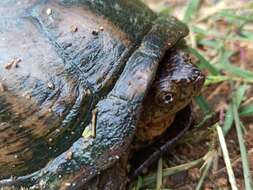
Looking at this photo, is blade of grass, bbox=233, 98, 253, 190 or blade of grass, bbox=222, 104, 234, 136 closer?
blade of grass, bbox=233, 98, 253, 190

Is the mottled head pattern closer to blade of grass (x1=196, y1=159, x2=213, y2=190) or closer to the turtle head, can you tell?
the turtle head

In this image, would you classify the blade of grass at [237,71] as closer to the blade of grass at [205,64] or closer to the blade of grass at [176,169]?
the blade of grass at [205,64]

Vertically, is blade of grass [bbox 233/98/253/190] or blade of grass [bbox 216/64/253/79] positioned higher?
blade of grass [bbox 216/64/253/79]

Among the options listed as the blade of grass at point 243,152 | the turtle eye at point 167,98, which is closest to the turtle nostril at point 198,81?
the turtle eye at point 167,98

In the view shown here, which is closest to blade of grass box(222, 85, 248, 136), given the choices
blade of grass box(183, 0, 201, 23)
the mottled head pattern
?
the mottled head pattern

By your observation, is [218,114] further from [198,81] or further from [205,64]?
[198,81]

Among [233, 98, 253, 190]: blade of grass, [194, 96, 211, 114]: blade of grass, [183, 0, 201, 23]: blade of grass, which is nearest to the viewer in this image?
[233, 98, 253, 190]: blade of grass

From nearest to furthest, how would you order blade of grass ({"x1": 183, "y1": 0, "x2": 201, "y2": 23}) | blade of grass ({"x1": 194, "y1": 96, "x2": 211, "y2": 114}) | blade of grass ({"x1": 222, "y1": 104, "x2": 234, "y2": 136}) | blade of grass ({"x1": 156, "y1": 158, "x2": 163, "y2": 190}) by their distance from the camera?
1. blade of grass ({"x1": 156, "y1": 158, "x2": 163, "y2": 190})
2. blade of grass ({"x1": 222, "y1": 104, "x2": 234, "y2": 136})
3. blade of grass ({"x1": 194, "y1": 96, "x2": 211, "y2": 114})
4. blade of grass ({"x1": 183, "y1": 0, "x2": 201, "y2": 23})

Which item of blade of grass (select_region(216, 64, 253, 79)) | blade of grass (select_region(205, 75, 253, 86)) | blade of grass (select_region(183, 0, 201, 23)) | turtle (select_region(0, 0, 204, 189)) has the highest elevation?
blade of grass (select_region(183, 0, 201, 23))
